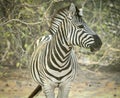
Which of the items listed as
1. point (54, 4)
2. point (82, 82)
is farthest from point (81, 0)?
point (82, 82)

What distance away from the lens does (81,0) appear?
345cm

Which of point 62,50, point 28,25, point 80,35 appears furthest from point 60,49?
point 28,25

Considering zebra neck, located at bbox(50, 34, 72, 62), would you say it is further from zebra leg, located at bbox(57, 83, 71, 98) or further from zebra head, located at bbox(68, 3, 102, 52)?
zebra leg, located at bbox(57, 83, 71, 98)

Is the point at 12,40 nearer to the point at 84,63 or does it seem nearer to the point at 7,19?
the point at 7,19

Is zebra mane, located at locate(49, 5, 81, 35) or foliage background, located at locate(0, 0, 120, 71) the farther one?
foliage background, located at locate(0, 0, 120, 71)

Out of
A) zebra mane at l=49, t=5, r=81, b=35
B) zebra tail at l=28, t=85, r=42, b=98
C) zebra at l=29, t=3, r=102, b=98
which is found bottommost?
zebra tail at l=28, t=85, r=42, b=98

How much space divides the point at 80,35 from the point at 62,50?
8.3 inches

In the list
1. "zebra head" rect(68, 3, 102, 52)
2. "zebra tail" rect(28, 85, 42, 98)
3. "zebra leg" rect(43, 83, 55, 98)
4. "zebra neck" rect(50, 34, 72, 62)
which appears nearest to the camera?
"zebra head" rect(68, 3, 102, 52)

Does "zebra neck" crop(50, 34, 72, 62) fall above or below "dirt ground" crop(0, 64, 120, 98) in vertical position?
above

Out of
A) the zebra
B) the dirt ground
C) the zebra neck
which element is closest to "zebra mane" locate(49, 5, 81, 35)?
the zebra

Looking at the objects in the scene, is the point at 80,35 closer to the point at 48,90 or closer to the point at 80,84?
the point at 48,90

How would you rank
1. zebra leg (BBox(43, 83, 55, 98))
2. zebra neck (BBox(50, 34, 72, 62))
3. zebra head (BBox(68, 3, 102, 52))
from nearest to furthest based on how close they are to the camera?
zebra head (BBox(68, 3, 102, 52)) → zebra neck (BBox(50, 34, 72, 62)) → zebra leg (BBox(43, 83, 55, 98))

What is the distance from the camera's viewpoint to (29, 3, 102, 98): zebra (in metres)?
2.90

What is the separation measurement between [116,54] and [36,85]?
2.76 ft
